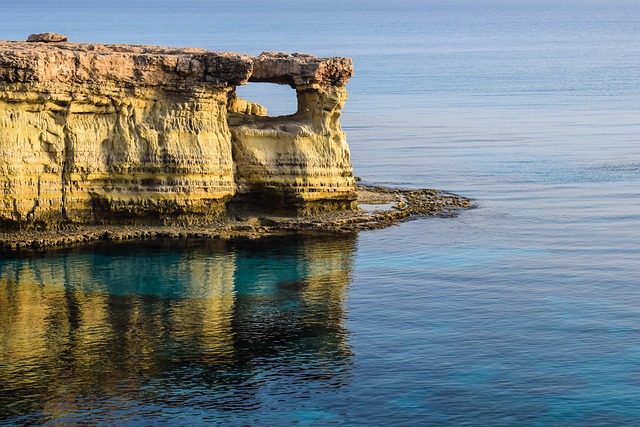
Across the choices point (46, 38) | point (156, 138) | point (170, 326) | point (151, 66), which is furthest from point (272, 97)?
point (170, 326)

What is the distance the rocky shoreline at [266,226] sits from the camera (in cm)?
5338

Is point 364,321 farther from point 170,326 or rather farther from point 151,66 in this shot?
point 151,66

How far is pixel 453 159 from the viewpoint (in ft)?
269

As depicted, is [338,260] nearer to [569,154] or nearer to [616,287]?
[616,287]

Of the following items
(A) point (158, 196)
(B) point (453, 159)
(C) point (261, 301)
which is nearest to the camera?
(C) point (261, 301)

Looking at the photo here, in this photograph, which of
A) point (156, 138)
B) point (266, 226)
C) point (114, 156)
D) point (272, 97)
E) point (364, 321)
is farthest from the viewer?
point (272, 97)

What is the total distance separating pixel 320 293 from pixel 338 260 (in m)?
5.42

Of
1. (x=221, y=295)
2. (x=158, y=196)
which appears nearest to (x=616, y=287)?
(x=221, y=295)

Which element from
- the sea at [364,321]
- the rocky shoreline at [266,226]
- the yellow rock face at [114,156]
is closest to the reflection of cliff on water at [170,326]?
the sea at [364,321]

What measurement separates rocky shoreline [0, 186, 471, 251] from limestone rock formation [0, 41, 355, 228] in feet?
1.92

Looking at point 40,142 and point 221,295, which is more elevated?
point 40,142

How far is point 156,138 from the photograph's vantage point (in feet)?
181

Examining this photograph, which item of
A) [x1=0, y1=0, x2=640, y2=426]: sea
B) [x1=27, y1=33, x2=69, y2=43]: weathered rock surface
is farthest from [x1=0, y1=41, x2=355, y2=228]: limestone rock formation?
[x1=0, y1=0, x2=640, y2=426]: sea

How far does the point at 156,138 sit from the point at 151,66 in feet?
10.8
